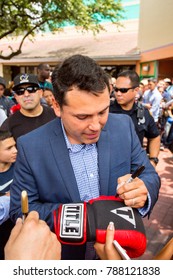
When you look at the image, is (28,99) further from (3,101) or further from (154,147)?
(3,101)

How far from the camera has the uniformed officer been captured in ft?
9.98

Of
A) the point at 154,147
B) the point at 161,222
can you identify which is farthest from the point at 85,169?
the point at 161,222

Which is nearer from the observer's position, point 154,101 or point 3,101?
point 3,101

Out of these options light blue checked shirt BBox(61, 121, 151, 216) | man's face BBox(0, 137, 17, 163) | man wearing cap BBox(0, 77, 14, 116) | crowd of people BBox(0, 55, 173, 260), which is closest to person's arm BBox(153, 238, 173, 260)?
crowd of people BBox(0, 55, 173, 260)

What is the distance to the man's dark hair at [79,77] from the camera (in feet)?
4.00

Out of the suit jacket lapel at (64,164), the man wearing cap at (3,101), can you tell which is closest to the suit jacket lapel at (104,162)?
the suit jacket lapel at (64,164)

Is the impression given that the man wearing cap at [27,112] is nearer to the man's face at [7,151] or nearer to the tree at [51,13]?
the man's face at [7,151]

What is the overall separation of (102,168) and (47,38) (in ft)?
68.4

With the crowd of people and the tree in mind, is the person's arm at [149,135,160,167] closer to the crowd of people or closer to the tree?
the crowd of people

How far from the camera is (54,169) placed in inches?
54.5

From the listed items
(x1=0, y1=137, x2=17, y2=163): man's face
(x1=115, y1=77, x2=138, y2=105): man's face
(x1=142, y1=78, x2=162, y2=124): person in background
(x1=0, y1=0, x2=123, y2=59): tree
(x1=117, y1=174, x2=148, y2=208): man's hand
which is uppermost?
(x1=0, y1=0, x2=123, y2=59): tree

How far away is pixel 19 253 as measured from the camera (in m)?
0.93

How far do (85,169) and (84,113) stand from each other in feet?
1.17

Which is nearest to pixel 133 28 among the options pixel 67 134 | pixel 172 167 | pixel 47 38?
pixel 47 38
